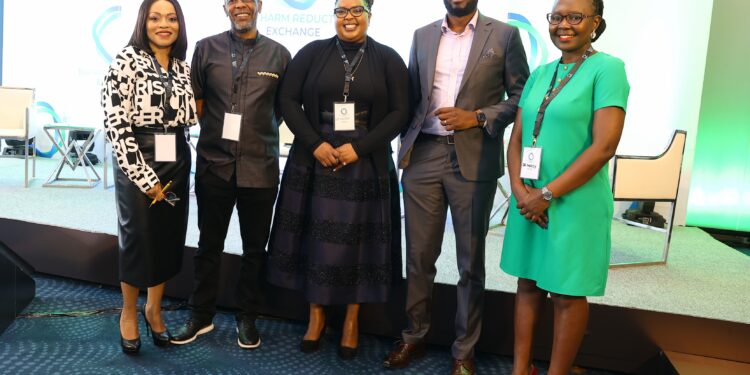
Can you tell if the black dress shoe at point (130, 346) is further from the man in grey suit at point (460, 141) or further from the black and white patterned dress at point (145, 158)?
the man in grey suit at point (460, 141)

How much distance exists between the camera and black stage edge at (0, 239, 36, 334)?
8.02ft

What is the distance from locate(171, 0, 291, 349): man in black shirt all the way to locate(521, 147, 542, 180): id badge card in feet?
3.38

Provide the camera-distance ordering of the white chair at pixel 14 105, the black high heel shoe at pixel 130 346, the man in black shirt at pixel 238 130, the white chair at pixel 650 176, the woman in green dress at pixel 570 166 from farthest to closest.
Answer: the white chair at pixel 14 105
the white chair at pixel 650 176
the black high heel shoe at pixel 130 346
the man in black shirt at pixel 238 130
the woman in green dress at pixel 570 166

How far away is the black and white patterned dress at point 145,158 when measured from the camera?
200cm

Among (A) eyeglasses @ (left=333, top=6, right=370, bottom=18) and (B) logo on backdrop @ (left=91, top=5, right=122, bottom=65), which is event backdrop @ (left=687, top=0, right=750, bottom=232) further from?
(B) logo on backdrop @ (left=91, top=5, right=122, bottom=65)

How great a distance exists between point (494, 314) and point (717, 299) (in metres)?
1.23

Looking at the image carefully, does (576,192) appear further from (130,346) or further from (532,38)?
(532,38)

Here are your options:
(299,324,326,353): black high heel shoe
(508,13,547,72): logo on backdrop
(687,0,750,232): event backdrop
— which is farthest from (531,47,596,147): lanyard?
(687,0,750,232): event backdrop

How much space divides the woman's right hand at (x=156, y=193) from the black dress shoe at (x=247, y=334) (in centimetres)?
70

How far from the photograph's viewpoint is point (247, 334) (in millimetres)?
2402

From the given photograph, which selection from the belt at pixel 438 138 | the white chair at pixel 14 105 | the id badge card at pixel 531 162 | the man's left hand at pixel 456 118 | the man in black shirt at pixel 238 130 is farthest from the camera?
the white chair at pixel 14 105

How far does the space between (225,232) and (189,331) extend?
48 cm

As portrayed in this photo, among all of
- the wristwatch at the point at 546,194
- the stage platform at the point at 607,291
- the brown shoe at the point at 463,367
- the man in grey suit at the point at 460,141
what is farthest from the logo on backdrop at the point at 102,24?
the wristwatch at the point at 546,194

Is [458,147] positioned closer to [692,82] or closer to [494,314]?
[494,314]
